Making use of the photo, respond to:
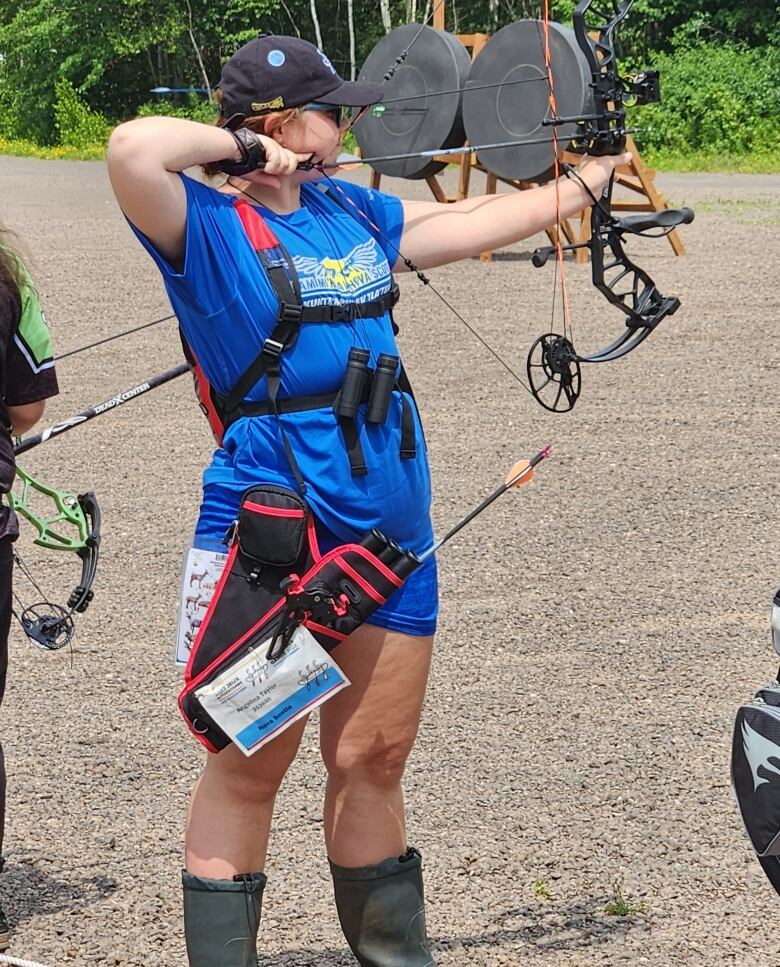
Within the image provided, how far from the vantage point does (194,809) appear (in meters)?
2.66

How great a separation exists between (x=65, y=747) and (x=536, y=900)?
1630 millimetres

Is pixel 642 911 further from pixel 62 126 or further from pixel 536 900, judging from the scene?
pixel 62 126

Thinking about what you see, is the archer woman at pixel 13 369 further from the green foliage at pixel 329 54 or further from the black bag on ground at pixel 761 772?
the green foliage at pixel 329 54

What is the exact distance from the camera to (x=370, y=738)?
8.87ft

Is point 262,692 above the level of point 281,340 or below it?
below

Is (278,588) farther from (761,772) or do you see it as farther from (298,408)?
(761,772)

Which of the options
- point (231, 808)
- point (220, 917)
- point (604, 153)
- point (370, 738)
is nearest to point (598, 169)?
point (604, 153)

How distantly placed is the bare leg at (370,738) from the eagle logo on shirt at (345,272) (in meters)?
0.65

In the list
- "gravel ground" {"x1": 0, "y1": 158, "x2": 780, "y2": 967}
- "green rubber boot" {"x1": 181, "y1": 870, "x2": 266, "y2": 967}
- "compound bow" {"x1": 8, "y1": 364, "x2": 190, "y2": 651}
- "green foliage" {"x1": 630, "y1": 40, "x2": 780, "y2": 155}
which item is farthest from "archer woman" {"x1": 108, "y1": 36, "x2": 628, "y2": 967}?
"green foliage" {"x1": 630, "y1": 40, "x2": 780, "y2": 155}

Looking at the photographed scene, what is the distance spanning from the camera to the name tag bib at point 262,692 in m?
2.53

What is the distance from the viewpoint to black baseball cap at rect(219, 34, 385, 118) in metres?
2.53

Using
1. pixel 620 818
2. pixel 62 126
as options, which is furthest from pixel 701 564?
pixel 62 126

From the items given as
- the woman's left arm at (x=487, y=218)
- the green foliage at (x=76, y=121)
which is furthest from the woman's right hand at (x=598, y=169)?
the green foliage at (x=76, y=121)

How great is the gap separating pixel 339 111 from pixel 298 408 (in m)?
0.59
